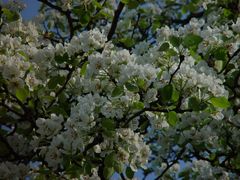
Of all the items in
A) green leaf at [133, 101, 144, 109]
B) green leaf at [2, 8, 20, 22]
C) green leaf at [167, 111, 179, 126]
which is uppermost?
green leaf at [2, 8, 20, 22]

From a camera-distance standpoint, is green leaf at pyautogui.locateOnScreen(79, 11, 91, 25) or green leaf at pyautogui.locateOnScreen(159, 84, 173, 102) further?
green leaf at pyautogui.locateOnScreen(79, 11, 91, 25)

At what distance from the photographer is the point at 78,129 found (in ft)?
12.8

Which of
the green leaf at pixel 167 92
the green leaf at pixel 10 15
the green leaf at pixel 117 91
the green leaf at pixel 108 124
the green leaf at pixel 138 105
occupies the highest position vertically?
the green leaf at pixel 10 15

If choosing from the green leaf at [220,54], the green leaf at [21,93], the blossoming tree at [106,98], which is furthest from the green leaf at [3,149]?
the green leaf at [220,54]

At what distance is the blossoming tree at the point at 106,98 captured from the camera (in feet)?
13.0

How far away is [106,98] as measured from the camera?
409 cm

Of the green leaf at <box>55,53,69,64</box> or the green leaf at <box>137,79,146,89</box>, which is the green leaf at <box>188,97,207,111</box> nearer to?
the green leaf at <box>137,79,146,89</box>

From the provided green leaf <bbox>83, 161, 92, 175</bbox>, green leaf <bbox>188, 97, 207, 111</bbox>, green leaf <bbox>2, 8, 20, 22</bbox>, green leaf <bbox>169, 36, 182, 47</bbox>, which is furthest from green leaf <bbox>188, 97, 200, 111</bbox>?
green leaf <bbox>2, 8, 20, 22</bbox>

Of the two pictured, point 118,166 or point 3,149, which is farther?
point 3,149

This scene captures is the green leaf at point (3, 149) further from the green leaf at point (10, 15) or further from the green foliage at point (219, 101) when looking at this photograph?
the green foliage at point (219, 101)

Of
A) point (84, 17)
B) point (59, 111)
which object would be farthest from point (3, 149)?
point (84, 17)

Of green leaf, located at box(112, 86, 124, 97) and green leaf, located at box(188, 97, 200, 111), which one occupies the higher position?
green leaf, located at box(112, 86, 124, 97)

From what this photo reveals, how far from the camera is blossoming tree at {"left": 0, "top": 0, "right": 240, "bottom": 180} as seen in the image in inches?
156

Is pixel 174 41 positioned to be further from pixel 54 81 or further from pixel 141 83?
pixel 54 81
